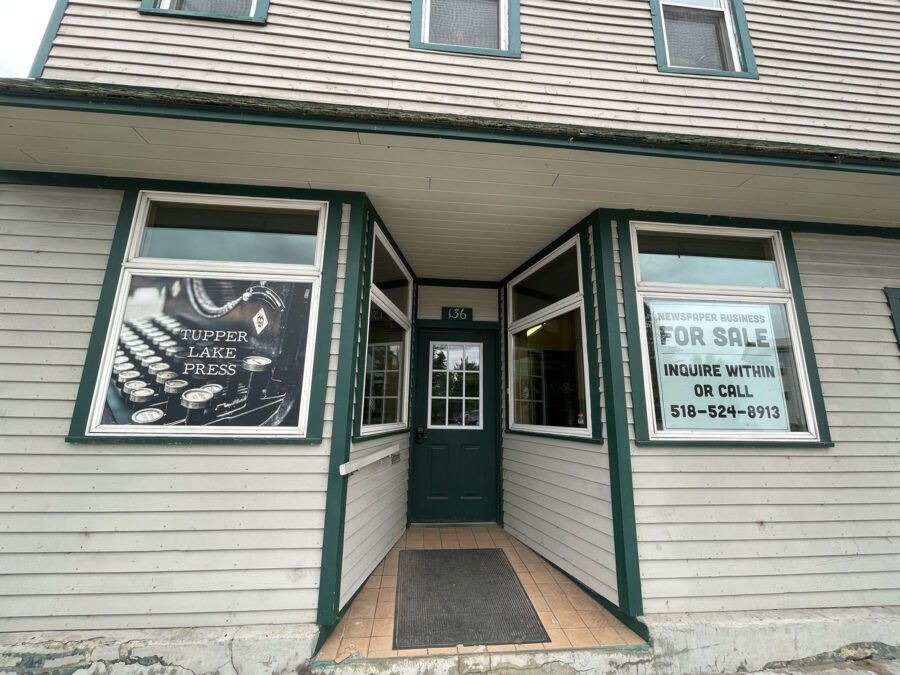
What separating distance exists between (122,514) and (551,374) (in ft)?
10.4

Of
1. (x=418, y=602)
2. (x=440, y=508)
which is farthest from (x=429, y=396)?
(x=418, y=602)

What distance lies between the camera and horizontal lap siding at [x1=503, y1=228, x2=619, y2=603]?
2.40 metres

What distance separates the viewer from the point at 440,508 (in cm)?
378

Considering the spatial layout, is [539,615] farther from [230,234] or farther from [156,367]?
[230,234]

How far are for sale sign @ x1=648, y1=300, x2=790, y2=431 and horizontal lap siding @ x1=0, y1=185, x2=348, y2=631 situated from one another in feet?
7.82

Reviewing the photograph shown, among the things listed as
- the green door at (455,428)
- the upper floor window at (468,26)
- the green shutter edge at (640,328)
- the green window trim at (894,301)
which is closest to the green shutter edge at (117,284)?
the upper floor window at (468,26)

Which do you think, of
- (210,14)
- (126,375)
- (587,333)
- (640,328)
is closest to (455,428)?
(587,333)

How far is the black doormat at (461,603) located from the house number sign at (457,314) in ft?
7.60

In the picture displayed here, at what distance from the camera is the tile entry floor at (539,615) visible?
1.97 metres

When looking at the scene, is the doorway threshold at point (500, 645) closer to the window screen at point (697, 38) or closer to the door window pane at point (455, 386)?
the door window pane at point (455, 386)

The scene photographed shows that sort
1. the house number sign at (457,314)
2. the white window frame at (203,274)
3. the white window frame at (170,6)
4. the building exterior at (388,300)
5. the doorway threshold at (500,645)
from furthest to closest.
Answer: the house number sign at (457,314)
the white window frame at (170,6)
the white window frame at (203,274)
the building exterior at (388,300)
the doorway threshold at (500,645)

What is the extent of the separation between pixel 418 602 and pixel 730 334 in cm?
293

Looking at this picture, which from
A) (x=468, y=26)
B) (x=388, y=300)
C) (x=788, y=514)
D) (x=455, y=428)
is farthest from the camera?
(x=455, y=428)

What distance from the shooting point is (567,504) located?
2760 millimetres
